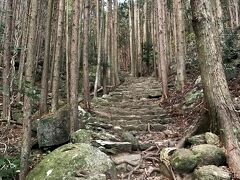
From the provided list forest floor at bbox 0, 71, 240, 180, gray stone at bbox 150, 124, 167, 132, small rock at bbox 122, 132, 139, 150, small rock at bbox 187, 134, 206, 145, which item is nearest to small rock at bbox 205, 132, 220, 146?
small rock at bbox 187, 134, 206, 145

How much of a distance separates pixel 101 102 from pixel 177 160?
651cm

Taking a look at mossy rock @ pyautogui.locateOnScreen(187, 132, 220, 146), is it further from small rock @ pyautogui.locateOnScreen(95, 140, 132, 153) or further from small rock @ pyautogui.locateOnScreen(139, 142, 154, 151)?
small rock @ pyautogui.locateOnScreen(95, 140, 132, 153)

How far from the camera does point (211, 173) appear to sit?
444cm

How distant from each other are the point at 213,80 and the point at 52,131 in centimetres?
401

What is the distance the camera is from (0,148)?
779 cm

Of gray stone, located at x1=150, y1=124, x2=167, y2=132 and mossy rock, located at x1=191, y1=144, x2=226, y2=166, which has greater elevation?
mossy rock, located at x1=191, y1=144, x2=226, y2=166

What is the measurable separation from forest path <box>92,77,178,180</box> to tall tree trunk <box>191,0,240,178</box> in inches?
53.4

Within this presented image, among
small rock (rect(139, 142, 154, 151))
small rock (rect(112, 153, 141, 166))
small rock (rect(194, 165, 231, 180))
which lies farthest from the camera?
small rock (rect(139, 142, 154, 151))

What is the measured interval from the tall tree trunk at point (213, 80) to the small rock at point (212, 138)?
0.15 metres

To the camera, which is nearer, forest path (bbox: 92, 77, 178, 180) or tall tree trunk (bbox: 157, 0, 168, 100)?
forest path (bbox: 92, 77, 178, 180)

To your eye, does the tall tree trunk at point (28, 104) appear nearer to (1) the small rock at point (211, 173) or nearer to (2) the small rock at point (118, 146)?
(2) the small rock at point (118, 146)

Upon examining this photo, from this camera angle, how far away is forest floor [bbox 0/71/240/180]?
5929mm

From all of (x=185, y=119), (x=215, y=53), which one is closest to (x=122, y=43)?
(x=185, y=119)

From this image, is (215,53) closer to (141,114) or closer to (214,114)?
(214,114)
